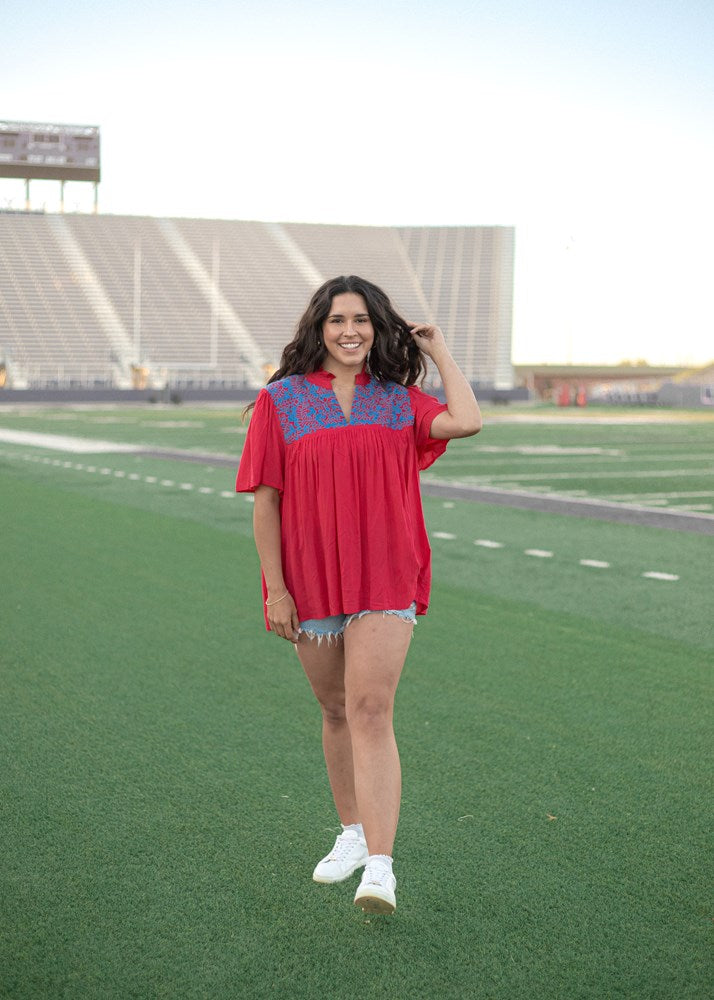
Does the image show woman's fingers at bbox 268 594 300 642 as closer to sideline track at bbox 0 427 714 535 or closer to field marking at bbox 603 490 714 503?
sideline track at bbox 0 427 714 535

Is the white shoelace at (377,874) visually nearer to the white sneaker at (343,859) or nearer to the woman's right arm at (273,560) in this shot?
the white sneaker at (343,859)

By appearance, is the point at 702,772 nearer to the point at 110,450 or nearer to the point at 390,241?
the point at 110,450

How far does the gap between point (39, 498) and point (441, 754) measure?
34.7 feet

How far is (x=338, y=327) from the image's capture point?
10.9 ft

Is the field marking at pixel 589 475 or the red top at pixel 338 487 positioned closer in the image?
the red top at pixel 338 487

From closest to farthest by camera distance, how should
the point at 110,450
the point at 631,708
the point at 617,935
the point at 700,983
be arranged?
→ the point at 700,983 → the point at 617,935 → the point at 631,708 → the point at 110,450

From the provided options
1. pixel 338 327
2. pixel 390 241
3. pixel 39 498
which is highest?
pixel 390 241

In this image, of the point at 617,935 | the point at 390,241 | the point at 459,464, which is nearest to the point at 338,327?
the point at 617,935

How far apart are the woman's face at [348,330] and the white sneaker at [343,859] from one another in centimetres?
136

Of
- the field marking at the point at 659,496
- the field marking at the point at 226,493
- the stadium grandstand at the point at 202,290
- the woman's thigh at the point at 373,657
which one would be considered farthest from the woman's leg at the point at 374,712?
the stadium grandstand at the point at 202,290

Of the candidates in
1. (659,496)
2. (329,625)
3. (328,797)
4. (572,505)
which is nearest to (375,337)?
(329,625)

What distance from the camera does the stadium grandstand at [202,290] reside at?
270ft

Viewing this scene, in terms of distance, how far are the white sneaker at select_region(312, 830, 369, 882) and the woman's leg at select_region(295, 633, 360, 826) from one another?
0.22ft

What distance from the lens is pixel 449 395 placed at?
11.0ft
